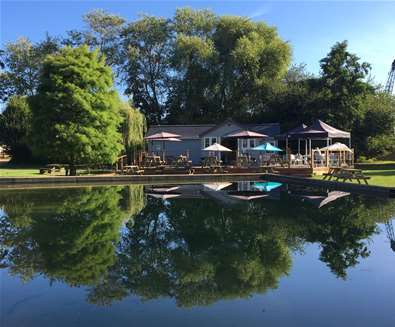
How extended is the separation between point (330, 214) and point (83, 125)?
650 inches

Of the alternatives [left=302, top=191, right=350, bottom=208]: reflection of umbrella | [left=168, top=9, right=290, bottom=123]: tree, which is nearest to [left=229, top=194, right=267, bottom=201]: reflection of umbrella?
[left=302, top=191, right=350, bottom=208]: reflection of umbrella

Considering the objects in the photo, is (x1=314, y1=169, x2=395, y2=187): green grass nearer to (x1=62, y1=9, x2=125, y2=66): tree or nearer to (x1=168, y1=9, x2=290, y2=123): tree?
(x1=168, y1=9, x2=290, y2=123): tree

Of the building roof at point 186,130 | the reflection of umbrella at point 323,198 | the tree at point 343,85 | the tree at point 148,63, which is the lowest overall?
the reflection of umbrella at point 323,198

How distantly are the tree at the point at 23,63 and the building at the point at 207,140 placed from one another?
19.6 m

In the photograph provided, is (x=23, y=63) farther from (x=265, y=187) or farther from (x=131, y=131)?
(x=265, y=187)

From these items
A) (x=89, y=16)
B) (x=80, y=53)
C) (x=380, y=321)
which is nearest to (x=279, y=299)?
(x=380, y=321)

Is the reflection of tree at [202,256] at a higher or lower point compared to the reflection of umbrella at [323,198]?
lower

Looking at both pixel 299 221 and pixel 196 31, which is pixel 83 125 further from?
pixel 196 31

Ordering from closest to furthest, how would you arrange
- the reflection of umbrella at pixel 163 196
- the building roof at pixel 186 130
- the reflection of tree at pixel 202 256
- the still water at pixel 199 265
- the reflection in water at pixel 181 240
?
the still water at pixel 199 265 < the reflection of tree at pixel 202 256 < the reflection in water at pixel 181 240 < the reflection of umbrella at pixel 163 196 < the building roof at pixel 186 130

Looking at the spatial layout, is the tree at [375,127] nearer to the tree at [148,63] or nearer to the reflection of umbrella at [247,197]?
the reflection of umbrella at [247,197]

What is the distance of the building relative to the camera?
3120 centimetres

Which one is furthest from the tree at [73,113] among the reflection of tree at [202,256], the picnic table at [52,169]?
the reflection of tree at [202,256]

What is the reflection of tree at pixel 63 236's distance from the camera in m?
6.69

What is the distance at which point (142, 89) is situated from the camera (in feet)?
154
